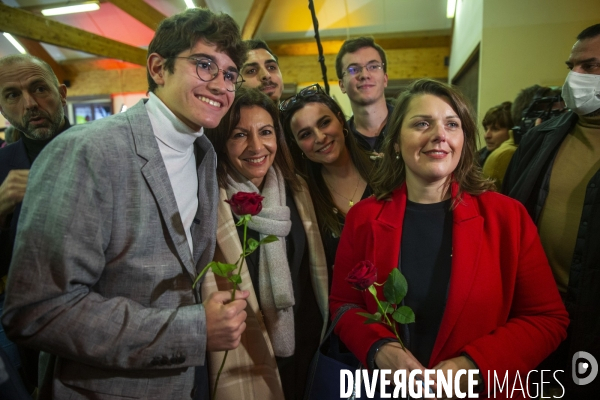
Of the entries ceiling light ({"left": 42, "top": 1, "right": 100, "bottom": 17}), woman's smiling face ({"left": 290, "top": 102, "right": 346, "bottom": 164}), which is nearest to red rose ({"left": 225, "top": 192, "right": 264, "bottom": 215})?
woman's smiling face ({"left": 290, "top": 102, "right": 346, "bottom": 164})

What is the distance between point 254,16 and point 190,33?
598cm

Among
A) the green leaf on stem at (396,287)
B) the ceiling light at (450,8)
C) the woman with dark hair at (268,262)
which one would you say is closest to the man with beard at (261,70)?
the woman with dark hair at (268,262)

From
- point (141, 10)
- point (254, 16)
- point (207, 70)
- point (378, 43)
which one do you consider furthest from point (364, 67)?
point (378, 43)

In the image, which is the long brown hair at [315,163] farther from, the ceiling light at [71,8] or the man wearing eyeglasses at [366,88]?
the ceiling light at [71,8]

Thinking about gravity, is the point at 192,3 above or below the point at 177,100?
above

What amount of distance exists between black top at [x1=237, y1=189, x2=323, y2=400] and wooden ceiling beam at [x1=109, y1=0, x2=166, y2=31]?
6.29 m

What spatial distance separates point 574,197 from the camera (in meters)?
1.63

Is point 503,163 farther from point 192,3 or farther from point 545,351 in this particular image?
point 192,3

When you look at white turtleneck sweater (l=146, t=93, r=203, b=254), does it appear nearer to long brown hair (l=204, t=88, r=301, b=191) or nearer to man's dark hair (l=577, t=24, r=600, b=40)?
long brown hair (l=204, t=88, r=301, b=191)

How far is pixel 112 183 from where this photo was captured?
1025 millimetres

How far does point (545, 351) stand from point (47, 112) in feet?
7.38

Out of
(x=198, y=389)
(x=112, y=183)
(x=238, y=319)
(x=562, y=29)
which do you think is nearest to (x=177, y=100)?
(x=112, y=183)

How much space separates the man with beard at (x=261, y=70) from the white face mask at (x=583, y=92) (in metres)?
1.63

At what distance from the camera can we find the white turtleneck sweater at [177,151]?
3.97 ft
